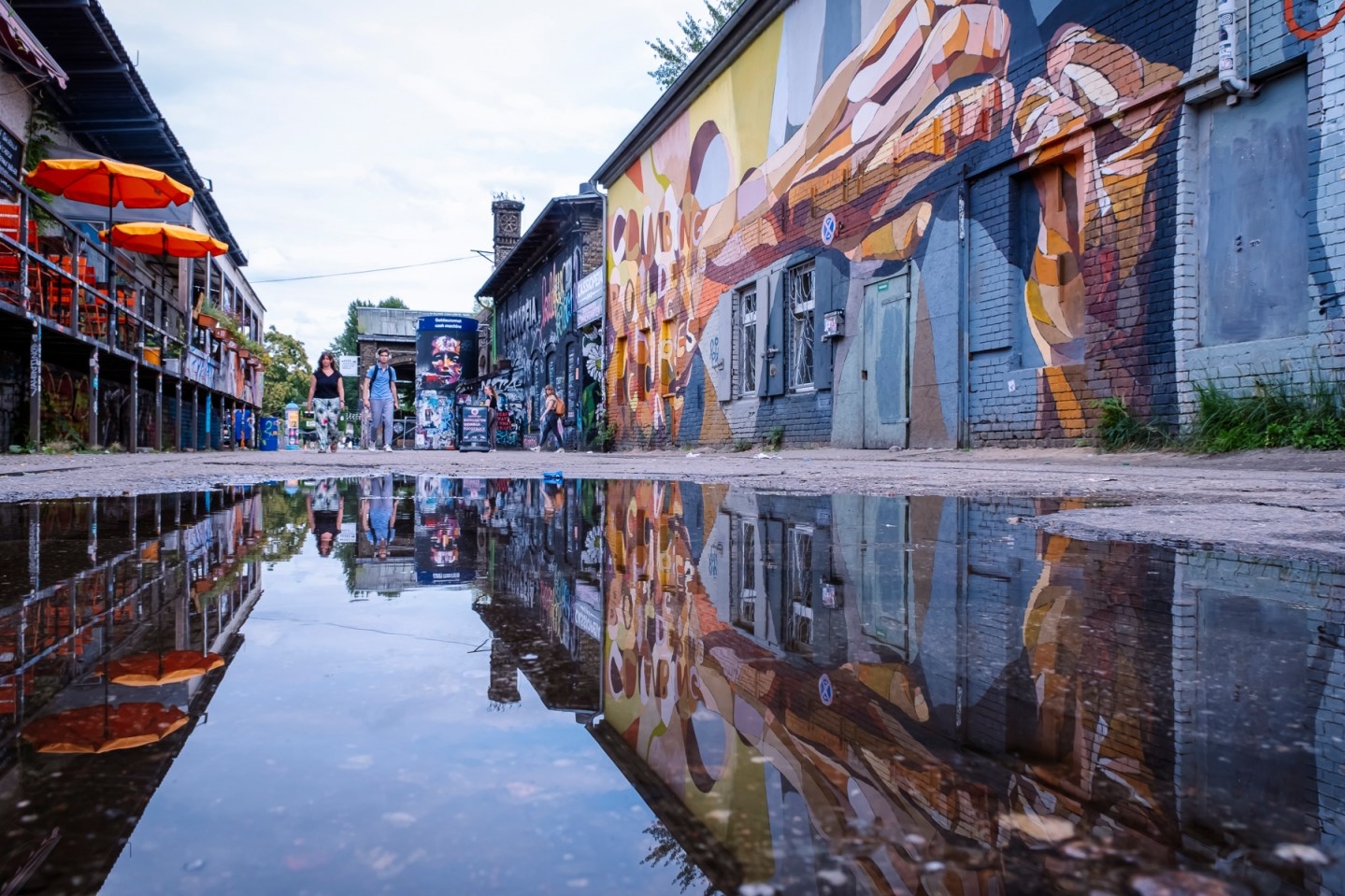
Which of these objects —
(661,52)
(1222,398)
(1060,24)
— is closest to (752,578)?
(1222,398)

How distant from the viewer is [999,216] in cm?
880

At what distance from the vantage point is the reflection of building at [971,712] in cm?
56

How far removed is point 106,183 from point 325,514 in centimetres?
1158

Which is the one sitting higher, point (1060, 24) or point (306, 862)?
point (1060, 24)

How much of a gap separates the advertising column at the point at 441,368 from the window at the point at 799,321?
25.7 meters

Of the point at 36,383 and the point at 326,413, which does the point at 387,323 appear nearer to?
the point at 326,413

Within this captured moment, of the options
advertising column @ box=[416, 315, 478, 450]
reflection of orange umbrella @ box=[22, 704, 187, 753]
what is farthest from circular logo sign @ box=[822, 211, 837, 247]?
advertising column @ box=[416, 315, 478, 450]

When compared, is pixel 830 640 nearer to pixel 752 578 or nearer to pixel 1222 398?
pixel 752 578

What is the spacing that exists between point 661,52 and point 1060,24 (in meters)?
20.6

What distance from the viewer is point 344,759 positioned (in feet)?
2.24

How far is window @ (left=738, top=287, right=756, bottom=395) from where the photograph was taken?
13953 mm

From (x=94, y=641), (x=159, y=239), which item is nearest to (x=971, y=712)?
(x=94, y=641)

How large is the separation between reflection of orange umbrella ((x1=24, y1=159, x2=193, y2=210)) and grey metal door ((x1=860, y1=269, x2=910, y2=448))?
9586 mm

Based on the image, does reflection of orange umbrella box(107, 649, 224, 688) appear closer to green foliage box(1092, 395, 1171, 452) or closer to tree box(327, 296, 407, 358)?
green foliage box(1092, 395, 1171, 452)
